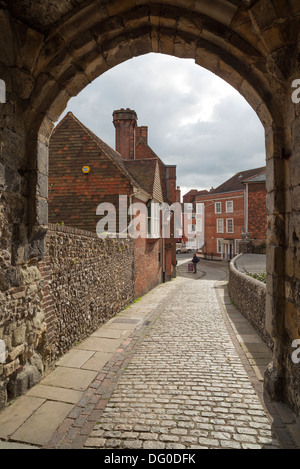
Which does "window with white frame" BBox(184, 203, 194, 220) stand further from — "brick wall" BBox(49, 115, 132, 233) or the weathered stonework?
the weathered stonework

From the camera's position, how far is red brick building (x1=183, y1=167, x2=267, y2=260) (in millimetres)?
29906

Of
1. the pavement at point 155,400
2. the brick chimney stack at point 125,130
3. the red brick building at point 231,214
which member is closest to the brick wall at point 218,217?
the red brick building at point 231,214

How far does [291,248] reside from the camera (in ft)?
11.1

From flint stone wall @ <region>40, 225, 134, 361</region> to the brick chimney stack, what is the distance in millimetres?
10278

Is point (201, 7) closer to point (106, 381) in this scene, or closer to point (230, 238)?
point (106, 381)

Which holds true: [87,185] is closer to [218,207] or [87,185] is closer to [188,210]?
[218,207]

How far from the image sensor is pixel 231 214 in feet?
120

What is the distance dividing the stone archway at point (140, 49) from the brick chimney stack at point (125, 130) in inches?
550

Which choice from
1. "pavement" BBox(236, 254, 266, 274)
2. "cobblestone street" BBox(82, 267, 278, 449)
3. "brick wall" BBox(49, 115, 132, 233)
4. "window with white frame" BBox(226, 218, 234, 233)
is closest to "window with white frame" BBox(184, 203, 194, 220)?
"window with white frame" BBox(226, 218, 234, 233)

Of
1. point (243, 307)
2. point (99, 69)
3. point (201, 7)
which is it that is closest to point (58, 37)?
point (99, 69)

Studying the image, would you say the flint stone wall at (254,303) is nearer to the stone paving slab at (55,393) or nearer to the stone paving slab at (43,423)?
the stone paving slab at (55,393)

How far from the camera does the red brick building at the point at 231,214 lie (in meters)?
29.9

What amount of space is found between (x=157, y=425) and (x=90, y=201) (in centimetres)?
958

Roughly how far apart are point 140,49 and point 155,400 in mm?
4880
